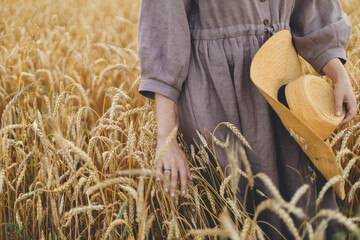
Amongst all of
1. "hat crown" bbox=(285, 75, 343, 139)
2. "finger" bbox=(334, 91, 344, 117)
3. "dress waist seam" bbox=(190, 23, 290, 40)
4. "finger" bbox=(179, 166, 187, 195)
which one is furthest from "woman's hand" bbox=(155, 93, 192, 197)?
"finger" bbox=(334, 91, 344, 117)

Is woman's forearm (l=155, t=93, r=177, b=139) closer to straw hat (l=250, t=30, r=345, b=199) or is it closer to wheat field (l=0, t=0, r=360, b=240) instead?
wheat field (l=0, t=0, r=360, b=240)

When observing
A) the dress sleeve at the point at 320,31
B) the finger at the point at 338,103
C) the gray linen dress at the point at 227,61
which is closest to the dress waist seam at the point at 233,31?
the gray linen dress at the point at 227,61

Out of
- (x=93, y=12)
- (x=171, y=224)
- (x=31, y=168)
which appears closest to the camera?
(x=171, y=224)

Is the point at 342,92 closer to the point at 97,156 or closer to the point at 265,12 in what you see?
the point at 265,12

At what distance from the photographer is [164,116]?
101 cm

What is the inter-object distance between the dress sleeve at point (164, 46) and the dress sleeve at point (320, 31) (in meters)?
0.45

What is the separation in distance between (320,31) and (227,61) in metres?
0.37

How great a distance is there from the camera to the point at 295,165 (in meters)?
1.11

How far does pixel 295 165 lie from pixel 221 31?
528 millimetres

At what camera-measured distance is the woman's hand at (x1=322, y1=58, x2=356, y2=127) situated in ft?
3.36

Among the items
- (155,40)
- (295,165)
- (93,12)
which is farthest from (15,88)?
(93,12)

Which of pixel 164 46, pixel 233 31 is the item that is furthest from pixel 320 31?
pixel 164 46

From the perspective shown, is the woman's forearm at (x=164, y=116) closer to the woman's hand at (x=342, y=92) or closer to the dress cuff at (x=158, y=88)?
the dress cuff at (x=158, y=88)

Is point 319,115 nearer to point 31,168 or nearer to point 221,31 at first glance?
point 221,31
